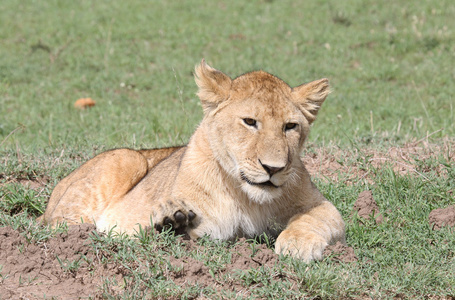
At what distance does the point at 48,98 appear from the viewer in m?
9.33

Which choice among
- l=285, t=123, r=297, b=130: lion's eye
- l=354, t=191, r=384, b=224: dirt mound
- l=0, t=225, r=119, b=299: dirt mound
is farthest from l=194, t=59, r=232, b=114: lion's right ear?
l=354, t=191, r=384, b=224: dirt mound

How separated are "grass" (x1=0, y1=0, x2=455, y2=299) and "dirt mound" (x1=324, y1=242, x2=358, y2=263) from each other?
93 mm

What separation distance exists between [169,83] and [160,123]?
227 centimetres

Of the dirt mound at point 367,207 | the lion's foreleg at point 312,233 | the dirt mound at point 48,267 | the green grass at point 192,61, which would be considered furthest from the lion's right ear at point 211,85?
the green grass at point 192,61

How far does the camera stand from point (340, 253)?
3.70 meters

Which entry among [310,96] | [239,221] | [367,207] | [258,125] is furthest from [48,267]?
[367,207]

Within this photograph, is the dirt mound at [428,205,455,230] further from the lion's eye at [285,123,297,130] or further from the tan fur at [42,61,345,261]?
the lion's eye at [285,123,297,130]

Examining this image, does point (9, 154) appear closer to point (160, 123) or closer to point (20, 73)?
point (160, 123)

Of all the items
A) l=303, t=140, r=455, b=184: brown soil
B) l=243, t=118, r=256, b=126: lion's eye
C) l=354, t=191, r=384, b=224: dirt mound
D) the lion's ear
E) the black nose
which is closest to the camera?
the black nose

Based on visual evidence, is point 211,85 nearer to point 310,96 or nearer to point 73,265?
point 310,96

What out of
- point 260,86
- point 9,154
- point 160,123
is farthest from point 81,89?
point 260,86

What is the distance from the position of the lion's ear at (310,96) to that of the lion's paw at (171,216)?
107cm

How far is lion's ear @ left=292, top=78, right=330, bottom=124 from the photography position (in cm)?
413

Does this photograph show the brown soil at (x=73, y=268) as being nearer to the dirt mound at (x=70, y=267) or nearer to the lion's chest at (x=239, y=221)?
the dirt mound at (x=70, y=267)
